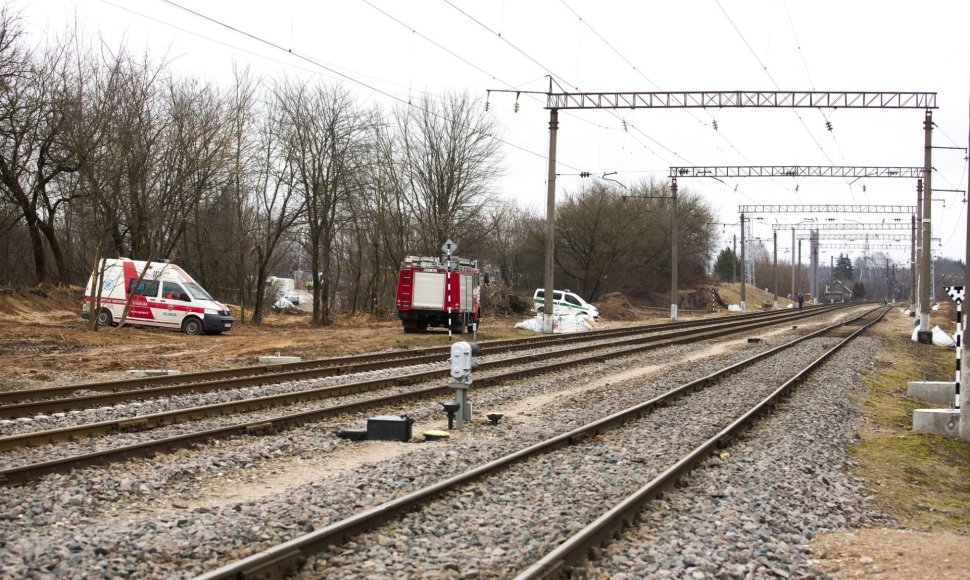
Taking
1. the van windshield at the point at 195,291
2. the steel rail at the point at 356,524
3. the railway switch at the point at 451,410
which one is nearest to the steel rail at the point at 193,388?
the railway switch at the point at 451,410

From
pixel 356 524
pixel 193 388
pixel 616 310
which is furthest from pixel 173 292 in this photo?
pixel 616 310

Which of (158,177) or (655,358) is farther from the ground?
(158,177)

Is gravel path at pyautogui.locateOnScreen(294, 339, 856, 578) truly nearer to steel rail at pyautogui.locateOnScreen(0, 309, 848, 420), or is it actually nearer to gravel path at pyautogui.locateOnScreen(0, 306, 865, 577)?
gravel path at pyautogui.locateOnScreen(0, 306, 865, 577)

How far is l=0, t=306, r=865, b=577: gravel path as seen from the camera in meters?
5.46

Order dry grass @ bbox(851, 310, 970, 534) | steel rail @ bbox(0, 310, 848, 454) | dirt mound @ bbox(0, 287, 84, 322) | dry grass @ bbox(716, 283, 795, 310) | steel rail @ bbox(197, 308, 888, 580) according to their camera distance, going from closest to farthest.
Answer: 1. steel rail @ bbox(197, 308, 888, 580)
2. dry grass @ bbox(851, 310, 970, 534)
3. steel rail @ bbox(0, 310, 848, 454)
4. dirt mound @ bbox(0, 287, 84, 322)
5. dry grass @ bbox(716, 283, 795, 310)

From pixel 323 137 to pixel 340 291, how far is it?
1985cm

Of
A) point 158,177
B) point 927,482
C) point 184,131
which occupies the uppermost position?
point 184,131

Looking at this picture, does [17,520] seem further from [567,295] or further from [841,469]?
[567,295]

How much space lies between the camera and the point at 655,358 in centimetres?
2375

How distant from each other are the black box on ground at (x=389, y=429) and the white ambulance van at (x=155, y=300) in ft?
63.8

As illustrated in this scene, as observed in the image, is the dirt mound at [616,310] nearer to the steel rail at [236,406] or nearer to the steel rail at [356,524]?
the steel rail at [236,406]

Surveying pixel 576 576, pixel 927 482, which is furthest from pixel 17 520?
pixel 927 482

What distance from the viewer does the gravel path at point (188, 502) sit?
546 cm

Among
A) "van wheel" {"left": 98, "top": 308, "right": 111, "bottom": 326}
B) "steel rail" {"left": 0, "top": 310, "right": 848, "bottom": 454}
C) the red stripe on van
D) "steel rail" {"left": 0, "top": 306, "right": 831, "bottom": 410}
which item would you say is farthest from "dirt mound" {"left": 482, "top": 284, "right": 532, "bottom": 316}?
"steel rail" {"left": 0, "top": 310, "right": 848, "bottom": 454}
